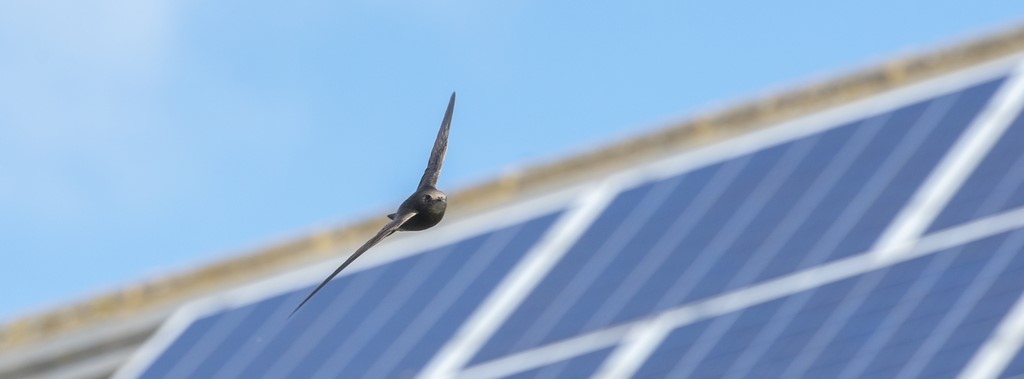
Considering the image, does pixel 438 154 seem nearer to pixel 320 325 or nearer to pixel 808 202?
pixel 808 202

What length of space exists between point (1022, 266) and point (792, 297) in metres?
3.33

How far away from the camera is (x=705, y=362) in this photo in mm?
36000

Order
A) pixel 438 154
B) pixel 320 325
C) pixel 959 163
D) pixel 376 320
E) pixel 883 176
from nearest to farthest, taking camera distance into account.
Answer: pixel 438 154 → pixel 959 163 → pixel 883 176 → pixel 376 320 → pixel 320 325

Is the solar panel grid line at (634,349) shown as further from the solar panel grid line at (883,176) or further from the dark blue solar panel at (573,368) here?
the solar panel grid line at (883,176)

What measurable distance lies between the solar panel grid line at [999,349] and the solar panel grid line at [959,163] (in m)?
4.41

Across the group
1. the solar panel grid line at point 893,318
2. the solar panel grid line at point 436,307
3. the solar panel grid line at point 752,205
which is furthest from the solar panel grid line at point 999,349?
the solar panel grid line at point 436,307

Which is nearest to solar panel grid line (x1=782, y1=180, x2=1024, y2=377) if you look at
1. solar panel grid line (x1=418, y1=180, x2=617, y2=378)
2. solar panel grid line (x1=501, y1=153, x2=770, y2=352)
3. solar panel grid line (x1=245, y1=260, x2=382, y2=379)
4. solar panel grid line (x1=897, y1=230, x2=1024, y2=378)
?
solar panel grid line (x1=897, y1=230, x2=1024, y2=378)

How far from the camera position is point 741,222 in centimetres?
4125

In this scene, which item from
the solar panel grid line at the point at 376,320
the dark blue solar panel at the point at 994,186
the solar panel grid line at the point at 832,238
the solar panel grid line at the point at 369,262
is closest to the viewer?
the solar panel grid line at the point at 832,238

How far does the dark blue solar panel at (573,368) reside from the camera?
37125 millimetres

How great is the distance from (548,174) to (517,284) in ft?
15.7

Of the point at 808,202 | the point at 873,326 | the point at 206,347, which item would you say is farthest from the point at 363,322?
the point at 873,326

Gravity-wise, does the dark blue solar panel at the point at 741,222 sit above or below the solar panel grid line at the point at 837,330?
above

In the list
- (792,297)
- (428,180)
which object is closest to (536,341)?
(792,297)
